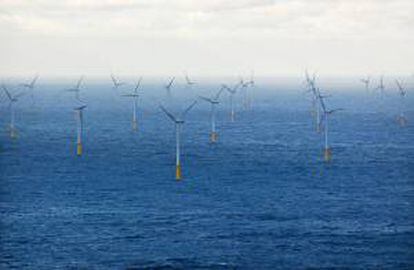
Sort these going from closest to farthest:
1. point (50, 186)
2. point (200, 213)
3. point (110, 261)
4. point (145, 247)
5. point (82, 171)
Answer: point (110, 261) → point (145, 247) → point (200, 213) → point (50, 186) → point (82, 171)

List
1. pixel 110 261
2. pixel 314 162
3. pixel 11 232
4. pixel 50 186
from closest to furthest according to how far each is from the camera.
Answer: pixel 110 261
pixel 11 232
pixel 50 186
pixel 314 162

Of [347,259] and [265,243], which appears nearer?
[347,259]

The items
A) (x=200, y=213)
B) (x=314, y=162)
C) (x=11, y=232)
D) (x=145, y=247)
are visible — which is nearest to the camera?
(x=145, y=247)

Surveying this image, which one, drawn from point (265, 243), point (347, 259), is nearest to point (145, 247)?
point (265, 243)

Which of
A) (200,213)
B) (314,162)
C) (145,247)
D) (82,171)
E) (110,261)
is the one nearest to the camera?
(110,261)

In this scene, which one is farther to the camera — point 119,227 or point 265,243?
point 119,227

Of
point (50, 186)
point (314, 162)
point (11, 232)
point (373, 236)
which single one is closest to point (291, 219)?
point (373, 236)

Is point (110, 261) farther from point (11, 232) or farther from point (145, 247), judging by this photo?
point (11, 232)

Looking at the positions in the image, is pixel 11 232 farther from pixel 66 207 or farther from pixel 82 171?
pixel 82 171
